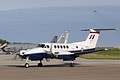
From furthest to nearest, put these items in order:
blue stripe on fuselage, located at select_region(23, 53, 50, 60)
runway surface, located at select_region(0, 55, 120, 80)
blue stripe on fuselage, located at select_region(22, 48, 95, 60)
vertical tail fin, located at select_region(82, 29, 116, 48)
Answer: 1. vertical tail fin, located at select_region(82, 29, 116, 48)
2. blue stripe on fuselage, located at select_region(22, 48, 95, 60)
3. blue stripe on fuselage, located at select_region(23, 53, 50, 60)
4. runway surface, located at select_region(0, 55, 120, 80)

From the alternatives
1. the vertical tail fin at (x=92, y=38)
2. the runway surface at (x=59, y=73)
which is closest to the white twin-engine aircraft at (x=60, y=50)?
the vertical tail fin at (x=92, y=38)

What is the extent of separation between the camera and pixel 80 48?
41781 mm

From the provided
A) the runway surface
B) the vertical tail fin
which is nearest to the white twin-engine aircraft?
the vertical tail fin

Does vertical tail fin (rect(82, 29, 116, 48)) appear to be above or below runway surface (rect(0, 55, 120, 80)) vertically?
above

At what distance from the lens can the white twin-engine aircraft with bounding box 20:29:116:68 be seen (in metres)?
38.8

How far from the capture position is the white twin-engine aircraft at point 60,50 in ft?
127

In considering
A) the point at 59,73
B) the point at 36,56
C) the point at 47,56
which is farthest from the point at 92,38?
the point at 59,73

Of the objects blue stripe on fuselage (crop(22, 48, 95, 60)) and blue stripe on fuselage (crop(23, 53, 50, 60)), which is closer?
blue stripe on fuselage (crop(23, 53, 50, 60))

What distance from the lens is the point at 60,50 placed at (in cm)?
4056

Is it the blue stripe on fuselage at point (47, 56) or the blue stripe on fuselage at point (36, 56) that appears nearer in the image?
the blue stripe on fuselage at point (36, 56)

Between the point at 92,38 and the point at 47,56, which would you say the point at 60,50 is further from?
the point at 92,38

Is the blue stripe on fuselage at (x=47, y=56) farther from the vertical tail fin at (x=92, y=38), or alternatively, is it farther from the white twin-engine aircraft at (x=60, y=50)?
the vertical tail fin at (x=92, y=38)

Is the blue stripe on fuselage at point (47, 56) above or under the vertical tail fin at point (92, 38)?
under

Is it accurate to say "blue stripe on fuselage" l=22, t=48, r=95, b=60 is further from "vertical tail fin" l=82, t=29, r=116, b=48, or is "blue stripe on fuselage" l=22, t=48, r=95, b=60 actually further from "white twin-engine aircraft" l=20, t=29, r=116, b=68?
"vertical tail fin" l=82, t=29, r=116, b=48
